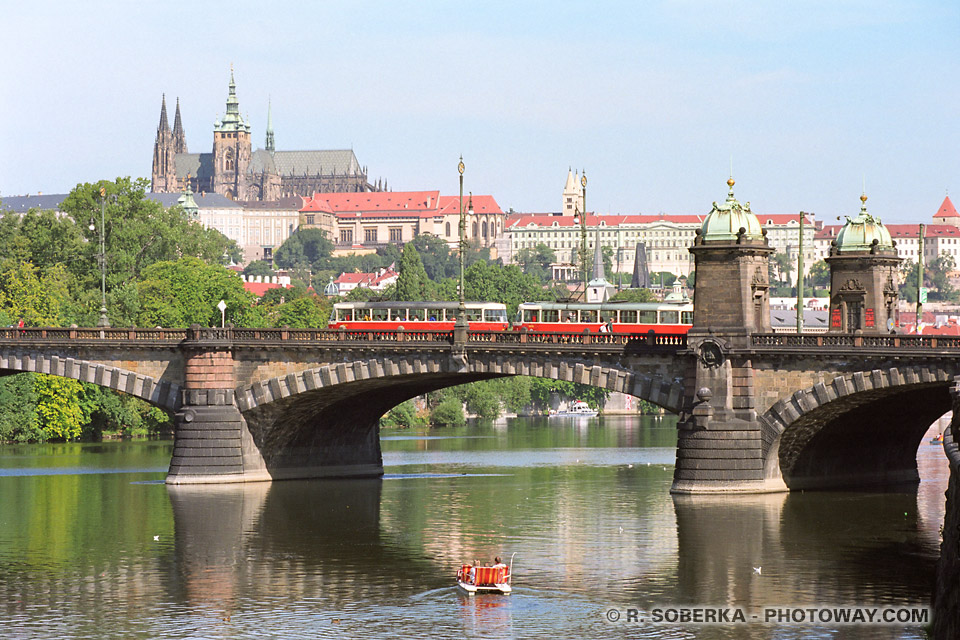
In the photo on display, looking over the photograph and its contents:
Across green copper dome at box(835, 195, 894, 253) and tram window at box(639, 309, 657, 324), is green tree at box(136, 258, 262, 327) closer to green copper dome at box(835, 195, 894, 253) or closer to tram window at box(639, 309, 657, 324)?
tram window at box(639, 309, 657, 324)

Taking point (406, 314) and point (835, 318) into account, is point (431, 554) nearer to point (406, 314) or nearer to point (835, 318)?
point (835, 318)

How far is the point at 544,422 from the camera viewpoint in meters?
177

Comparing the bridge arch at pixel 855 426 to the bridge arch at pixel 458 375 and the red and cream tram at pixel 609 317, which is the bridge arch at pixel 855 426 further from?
the red and cream tram at pixel 609 317

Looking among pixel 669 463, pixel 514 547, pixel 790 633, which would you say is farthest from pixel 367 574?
pixel 669 463

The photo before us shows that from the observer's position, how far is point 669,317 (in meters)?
89.1

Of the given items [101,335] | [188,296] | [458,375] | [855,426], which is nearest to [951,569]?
[855,426]

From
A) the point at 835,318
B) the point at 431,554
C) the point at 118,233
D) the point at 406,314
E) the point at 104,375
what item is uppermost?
the point at 118,233

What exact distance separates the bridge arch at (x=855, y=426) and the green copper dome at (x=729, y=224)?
7144mm

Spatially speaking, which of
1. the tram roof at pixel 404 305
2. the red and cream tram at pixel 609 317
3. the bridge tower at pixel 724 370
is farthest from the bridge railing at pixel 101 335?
the bridge tower at pixel 724 370

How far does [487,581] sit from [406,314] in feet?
146

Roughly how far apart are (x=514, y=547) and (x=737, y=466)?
1337cm

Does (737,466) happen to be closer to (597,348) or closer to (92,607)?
(597,348)

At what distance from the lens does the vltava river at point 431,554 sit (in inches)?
1903

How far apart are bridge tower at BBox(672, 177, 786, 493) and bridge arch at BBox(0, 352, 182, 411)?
2564cm
